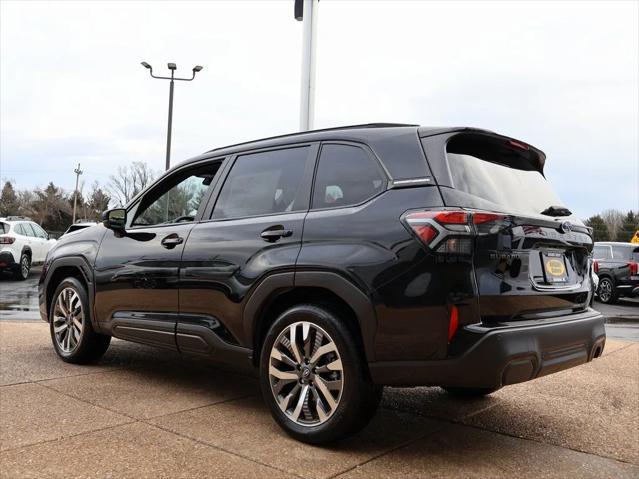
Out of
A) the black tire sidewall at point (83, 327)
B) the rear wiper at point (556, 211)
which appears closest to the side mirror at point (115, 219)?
the black tire sidewall at point (83, 327)

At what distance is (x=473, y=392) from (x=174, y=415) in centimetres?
222

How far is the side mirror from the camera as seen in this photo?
502 cm

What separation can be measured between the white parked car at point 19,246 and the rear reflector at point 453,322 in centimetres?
1531

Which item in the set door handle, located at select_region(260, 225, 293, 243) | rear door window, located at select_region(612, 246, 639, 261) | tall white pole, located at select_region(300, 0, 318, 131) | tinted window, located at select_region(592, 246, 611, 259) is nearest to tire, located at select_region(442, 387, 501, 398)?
door handle, located at select_region(260, 225, 293, 243)

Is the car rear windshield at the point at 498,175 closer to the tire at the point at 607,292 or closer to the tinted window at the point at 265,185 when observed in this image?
the tinted window at the point at 265,185

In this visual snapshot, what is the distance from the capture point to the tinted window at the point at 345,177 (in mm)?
3529

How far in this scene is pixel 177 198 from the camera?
4.95 meters

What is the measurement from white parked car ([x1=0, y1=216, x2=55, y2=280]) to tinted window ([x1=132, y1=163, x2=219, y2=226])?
41.1ft

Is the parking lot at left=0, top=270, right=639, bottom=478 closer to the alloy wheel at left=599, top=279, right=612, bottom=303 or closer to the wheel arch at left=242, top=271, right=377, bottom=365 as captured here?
the wheel arch at left=242, top=271, right=377, bottom=365

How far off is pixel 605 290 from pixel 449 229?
15111 mm

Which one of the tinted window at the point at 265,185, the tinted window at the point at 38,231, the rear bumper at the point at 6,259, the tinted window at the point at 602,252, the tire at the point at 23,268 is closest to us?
the tinted window at the point at 265,185

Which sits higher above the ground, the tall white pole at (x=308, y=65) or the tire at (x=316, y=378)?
the tall white pole at (x=308, y=65)

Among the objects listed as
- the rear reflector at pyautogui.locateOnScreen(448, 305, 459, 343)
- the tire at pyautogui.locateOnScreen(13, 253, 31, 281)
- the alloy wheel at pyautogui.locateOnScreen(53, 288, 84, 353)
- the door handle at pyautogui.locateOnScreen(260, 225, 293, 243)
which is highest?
the door handle at pyautogui.locateOnScreen(260, 225, 293, 243)

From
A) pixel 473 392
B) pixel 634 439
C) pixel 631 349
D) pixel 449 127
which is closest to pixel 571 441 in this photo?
pixel 634 439
